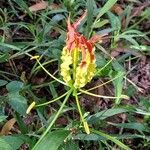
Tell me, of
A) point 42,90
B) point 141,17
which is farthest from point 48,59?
point 141,17

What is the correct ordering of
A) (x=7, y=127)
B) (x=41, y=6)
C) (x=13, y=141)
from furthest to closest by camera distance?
(x=41, y=6) < (x=7, y=127) < (x=13, y=141)

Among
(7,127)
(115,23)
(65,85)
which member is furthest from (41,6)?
(7,127)

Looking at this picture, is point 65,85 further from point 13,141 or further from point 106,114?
point 13,141

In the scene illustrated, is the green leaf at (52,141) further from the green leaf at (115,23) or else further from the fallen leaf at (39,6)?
the fallen leaf at (39,6)

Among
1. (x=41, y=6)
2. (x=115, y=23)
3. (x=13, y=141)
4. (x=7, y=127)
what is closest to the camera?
(x=13, y=141)

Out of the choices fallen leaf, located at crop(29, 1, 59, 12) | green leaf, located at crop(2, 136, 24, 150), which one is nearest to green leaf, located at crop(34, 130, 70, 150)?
green leaf, located at crop(2, 136, 24, 150)

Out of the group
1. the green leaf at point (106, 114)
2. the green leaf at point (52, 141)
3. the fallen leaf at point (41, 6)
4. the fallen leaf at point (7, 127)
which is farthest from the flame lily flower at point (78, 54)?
the fallen leaf at point (41, 6)
